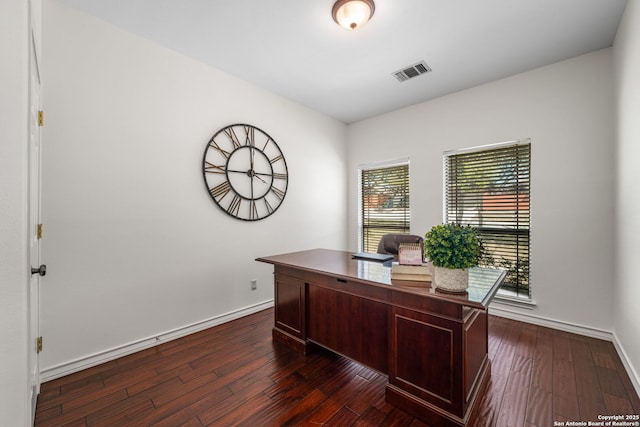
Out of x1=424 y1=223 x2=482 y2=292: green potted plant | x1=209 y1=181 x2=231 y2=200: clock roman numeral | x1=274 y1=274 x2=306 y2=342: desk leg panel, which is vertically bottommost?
x1=274 y1=274 x2=306 y2=342: desk leg panel

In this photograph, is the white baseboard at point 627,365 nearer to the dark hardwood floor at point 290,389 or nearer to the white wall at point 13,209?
the dark hardwood floor at point 290,389

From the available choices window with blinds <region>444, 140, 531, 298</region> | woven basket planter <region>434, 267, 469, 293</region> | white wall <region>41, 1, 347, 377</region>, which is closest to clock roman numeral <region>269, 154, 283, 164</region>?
white wall <region>41, 1, 347, 377</region>

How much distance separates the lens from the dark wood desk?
146cm

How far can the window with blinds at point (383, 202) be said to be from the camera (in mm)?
4055

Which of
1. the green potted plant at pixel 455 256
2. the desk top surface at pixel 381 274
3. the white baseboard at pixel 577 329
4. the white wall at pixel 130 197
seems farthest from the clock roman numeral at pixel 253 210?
the white baseboard at pixel 577 329

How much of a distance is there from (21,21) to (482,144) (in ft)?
12.6

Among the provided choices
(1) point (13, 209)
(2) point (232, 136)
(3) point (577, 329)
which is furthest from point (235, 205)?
(3) point (577, 329)

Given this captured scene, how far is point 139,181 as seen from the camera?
2404 millimetres

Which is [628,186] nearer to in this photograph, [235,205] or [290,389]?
[290,389]

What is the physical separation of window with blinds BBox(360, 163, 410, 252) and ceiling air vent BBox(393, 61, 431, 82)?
4.21 ft

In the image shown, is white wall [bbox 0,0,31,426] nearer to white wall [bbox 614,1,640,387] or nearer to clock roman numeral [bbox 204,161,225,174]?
clock roman numeral [bbox 204,161,225,174]

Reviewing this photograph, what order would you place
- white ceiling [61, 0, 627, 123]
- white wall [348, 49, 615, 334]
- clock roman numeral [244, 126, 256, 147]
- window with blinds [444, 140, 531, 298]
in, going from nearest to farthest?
1. white ceiling [61, 0, 627, 123]
2. white wall [348, 49, 615, 334]
3. window with blinds [444, 140, 531, 298]
4. clock roman numeral [244, 126, 256, 147]

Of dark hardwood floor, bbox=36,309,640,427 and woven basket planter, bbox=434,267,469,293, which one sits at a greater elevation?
woven basket planter, bbox=434,267,469,293

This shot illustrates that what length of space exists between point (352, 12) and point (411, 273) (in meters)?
1.93
